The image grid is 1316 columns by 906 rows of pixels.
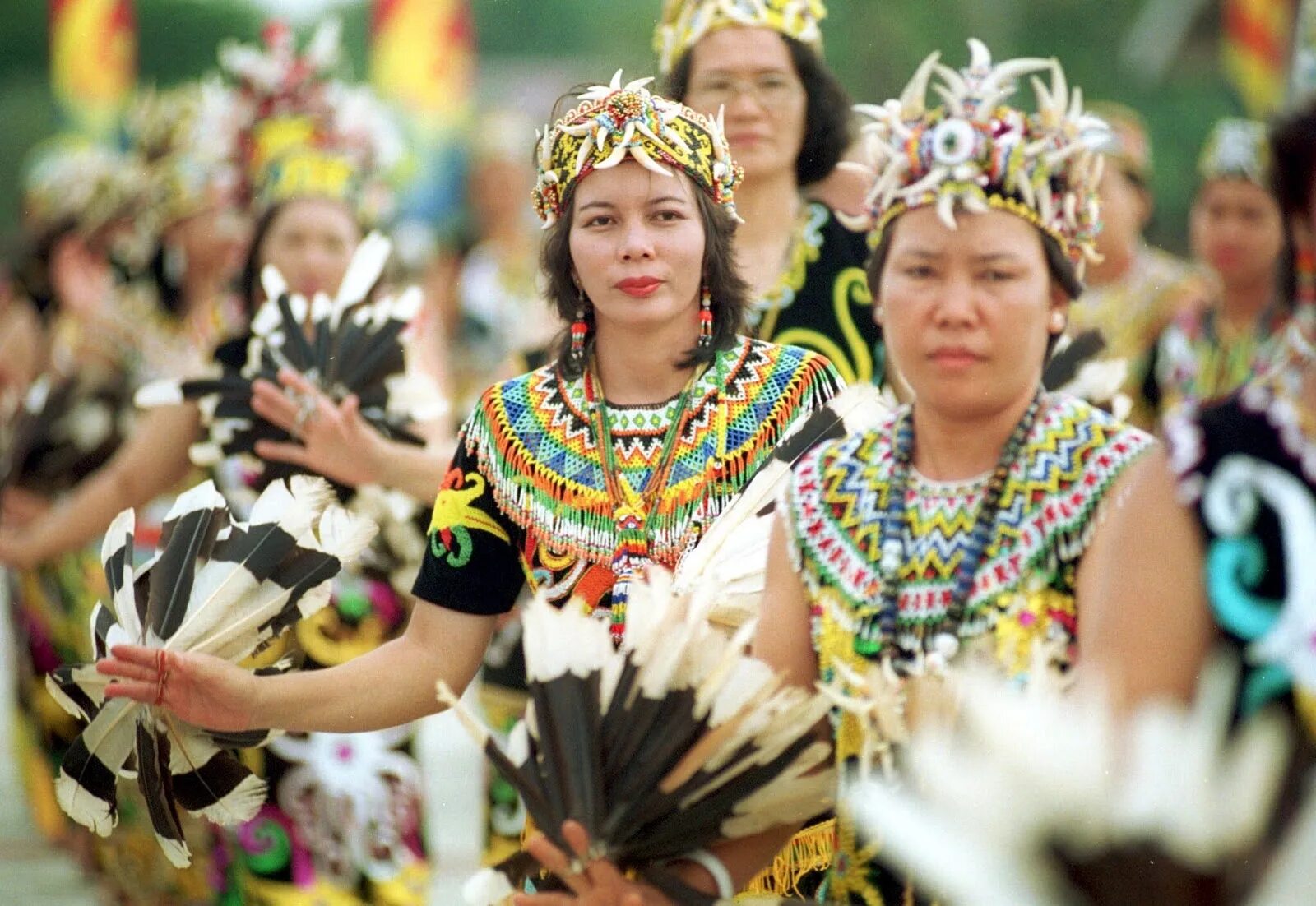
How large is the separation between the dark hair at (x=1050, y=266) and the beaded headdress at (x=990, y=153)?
0.01m

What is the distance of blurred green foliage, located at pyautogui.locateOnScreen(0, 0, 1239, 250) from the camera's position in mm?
27625

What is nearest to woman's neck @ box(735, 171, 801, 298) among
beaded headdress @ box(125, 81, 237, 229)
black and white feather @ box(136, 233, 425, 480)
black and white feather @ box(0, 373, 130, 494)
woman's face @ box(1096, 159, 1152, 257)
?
black and white feather @ box(136, 233, 425, 480)

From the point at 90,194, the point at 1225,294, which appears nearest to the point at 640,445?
the point at 1225,294

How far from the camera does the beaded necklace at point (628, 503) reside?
430cm

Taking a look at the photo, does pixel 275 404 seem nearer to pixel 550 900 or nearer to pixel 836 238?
pixel 836 238

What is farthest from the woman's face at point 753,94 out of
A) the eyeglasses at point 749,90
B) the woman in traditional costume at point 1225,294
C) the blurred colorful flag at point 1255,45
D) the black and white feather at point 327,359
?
the blurred colorful flag at point 1255,45

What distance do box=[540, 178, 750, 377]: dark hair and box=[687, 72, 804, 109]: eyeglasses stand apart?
1.25m

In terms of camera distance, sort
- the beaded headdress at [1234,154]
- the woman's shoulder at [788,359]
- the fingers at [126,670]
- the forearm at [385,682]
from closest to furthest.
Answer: the fingers at [126,670] → the forearm at [385,682] → the woman's shoulder at [788,359] → the beaded headdress at [1234,154]

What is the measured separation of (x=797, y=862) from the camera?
4398mm

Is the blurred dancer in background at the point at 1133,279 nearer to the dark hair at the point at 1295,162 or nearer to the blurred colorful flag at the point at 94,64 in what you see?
the dark hair at the point at 1295,162

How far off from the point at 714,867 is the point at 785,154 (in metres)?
2.83

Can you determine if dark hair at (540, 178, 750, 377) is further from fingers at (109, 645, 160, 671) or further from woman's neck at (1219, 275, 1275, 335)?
woman's neck at (1219, 275, 1275, 335)

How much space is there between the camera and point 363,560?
672 centimetres

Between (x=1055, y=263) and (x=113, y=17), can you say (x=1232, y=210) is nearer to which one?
(x=1055, y=263)
